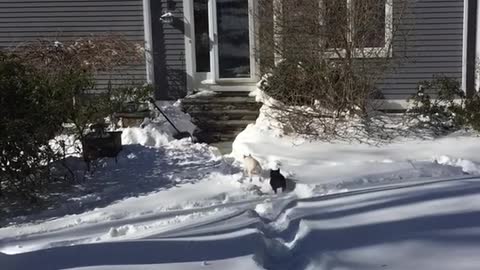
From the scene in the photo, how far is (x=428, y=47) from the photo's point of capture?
35.7 ft

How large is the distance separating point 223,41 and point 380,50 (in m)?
3.42

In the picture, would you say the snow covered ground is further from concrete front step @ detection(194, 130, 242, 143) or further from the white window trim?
the white window trim

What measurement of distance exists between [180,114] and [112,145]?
2.19 metres

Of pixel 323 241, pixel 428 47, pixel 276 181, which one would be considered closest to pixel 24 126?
pixel 276 181

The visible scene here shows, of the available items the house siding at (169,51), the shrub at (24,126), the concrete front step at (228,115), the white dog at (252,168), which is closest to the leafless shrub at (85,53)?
the house siding at (169,51)

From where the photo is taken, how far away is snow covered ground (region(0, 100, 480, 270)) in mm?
3990

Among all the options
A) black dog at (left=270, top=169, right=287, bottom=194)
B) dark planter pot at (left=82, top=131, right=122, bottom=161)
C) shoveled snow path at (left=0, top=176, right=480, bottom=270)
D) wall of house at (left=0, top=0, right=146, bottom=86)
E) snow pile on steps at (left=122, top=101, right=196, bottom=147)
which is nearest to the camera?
shoveled snow path at (left=0, top=176, right=480, bottom=270)

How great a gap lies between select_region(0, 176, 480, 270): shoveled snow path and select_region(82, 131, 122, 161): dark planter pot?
129 inches

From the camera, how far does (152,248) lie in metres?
4.12

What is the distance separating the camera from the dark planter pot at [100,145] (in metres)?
8.30

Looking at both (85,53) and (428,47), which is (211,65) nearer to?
(85,53)

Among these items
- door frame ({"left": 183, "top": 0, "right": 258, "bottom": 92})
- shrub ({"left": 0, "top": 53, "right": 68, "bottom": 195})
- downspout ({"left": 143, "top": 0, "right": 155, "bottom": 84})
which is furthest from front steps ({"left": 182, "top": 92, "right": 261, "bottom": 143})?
shrub ({"left": 0, "top": 53, "right": 68, "bottom": 195})

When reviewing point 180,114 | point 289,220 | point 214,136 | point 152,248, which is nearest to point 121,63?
point 180,114

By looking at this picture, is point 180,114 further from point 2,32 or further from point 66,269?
point 66,269
